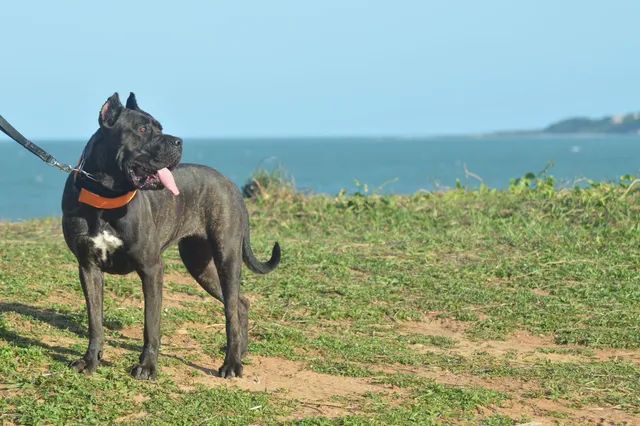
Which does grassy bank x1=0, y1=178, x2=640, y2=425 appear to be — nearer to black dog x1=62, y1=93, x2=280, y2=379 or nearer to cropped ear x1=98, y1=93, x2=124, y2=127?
black dog x1=62, y1=93, x2=280, y2=379

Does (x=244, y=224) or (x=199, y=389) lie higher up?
(x=244, y=224)

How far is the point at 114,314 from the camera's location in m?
9.08

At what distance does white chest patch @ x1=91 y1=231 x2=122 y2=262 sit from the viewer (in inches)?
283

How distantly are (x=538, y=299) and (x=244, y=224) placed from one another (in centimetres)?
340

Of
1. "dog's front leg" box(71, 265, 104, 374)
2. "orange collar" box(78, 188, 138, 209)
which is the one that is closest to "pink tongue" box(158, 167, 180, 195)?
"orange collar" box(78, 188, 138, 209)

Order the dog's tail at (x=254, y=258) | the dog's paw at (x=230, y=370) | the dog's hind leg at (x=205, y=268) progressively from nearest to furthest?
the dog's paw at (x=230, y=370) < the dog's hind leg at (x=205, y=268) < the dog's tail at (x=254, y=258)

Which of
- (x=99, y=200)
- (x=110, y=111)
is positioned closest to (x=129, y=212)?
(x=99, y=200)

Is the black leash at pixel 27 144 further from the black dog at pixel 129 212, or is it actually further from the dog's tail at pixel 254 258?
the dog's tail at pixel 254 258

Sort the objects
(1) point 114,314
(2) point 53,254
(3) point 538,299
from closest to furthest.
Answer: (1) point 114,314 < (3) point 538,299 < (2) point 53,254

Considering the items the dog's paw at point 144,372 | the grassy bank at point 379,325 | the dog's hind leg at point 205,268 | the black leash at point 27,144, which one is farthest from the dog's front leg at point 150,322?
the dog's hind leg at point 205,268

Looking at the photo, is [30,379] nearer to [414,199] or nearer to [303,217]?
[303,217]

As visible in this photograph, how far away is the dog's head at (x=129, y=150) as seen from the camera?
712cm

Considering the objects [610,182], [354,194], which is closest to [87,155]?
[354,194]

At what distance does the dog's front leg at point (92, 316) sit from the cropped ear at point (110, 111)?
96 cm
